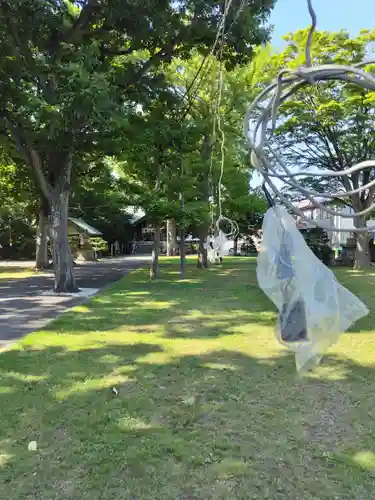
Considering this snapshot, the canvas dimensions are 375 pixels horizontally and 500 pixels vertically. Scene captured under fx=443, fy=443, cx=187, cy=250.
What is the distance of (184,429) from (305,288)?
153 cm

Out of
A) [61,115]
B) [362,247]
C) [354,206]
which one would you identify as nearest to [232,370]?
[61,115]

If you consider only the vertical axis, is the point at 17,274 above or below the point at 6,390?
above

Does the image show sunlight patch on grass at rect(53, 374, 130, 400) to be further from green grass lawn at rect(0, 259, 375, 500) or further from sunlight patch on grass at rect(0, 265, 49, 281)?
sunlight patch on grass at rect(0, 265, 49, 281)

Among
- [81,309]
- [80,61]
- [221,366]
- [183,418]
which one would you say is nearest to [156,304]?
[81,309]

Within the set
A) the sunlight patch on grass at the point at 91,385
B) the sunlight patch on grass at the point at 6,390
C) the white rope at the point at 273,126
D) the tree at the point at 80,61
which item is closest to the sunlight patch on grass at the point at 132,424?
the sunlight patch on grass at the point at 91,385

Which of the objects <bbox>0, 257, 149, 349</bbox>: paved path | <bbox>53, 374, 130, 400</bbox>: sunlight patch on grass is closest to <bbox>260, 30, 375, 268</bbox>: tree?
<bbox>0, 257, 149, 349</bbox>: paved path

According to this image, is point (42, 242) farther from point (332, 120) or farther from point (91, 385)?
point (91, 385)

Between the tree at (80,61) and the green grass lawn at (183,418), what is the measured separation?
3.92m

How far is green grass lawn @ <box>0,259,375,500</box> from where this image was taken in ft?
8.46

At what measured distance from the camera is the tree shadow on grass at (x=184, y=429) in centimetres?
256

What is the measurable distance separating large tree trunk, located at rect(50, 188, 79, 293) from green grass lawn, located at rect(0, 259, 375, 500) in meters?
4.74

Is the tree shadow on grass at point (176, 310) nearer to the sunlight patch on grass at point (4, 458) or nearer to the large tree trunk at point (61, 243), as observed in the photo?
the large tree trunk at point (61, 243)

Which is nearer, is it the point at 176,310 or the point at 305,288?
the point at 305,288

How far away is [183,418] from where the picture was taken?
3.50 meters
